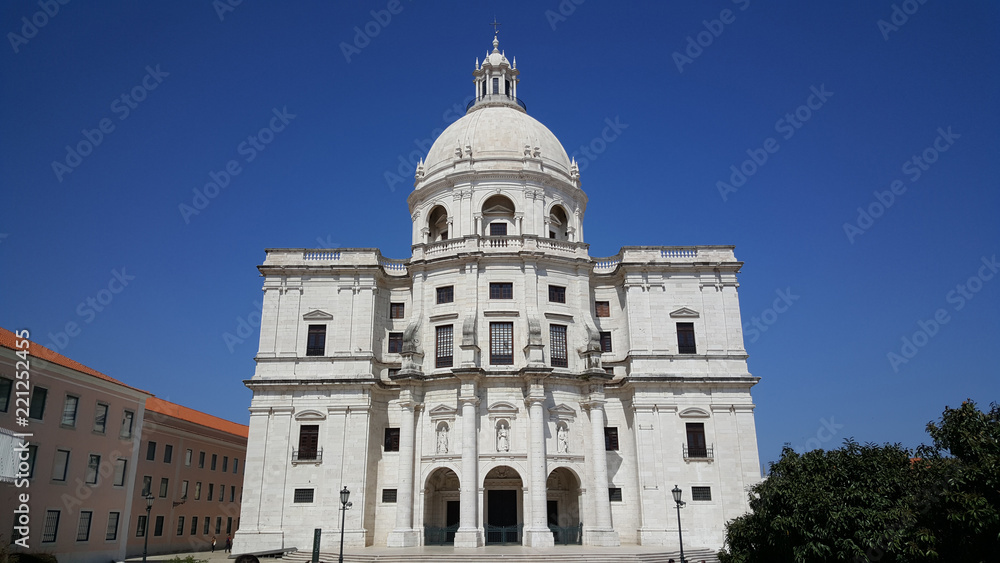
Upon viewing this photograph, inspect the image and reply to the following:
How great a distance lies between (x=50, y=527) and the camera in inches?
1233

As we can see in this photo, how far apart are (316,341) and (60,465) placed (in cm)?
1353

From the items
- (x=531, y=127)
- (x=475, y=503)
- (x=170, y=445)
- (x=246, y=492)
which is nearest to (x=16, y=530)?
(x=246, y=492)

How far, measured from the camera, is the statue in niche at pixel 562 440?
36281 mm

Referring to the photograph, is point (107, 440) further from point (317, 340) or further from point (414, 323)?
point (414, 323)

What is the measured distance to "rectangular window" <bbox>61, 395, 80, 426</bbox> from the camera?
32.6 m

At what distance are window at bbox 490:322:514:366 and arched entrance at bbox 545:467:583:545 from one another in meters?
6.41

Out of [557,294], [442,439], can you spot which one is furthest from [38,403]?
[557,294]

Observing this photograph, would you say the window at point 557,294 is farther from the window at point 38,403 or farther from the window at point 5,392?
the window at point 5,392

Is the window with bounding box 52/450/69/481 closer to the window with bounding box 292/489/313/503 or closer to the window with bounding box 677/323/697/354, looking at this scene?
the window with bounding box 292/489/313/503

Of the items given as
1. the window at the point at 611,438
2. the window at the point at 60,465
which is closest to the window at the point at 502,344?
the window at the point at 611,438

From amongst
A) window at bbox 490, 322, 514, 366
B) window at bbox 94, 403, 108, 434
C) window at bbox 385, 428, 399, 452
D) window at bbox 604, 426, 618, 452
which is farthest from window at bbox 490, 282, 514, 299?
window at bbox 94, 403, 108, 434

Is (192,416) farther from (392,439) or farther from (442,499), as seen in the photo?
(442,499)

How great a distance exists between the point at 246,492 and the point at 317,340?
8924 mm

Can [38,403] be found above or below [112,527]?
above
